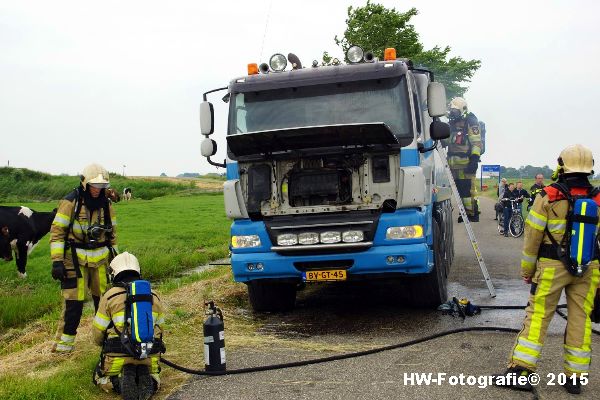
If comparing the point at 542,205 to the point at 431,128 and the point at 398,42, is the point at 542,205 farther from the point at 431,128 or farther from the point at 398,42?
the point at 398,42

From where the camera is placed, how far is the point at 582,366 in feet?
15.9

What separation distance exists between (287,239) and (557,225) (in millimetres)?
3091

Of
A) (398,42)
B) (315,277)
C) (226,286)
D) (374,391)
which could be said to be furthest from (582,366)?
(398,42)

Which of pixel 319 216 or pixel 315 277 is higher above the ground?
pixel 319 216

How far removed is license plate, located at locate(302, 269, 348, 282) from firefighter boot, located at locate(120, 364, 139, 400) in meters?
2.54

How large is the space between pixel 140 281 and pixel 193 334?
88.3 inches

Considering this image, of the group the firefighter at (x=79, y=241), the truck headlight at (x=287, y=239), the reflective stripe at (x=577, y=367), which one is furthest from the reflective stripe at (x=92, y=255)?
the reflective stripe at (x=577, y=367)

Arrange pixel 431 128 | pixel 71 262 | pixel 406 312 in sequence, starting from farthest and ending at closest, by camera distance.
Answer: pixel 406 312 → pixel 431 128 → pixel 71 262

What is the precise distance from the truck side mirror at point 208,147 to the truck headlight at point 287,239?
5.13ft

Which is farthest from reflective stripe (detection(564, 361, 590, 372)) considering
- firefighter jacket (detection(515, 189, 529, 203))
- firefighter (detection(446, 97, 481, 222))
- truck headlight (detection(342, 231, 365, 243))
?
firefighter jacket (detection(515, 189, 529, 203))

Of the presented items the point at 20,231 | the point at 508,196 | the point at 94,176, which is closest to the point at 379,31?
the point at 508,196

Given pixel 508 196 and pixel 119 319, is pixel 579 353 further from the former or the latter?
pixel 508 196

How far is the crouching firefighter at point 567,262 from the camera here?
4867 mm

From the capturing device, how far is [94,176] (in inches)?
265
